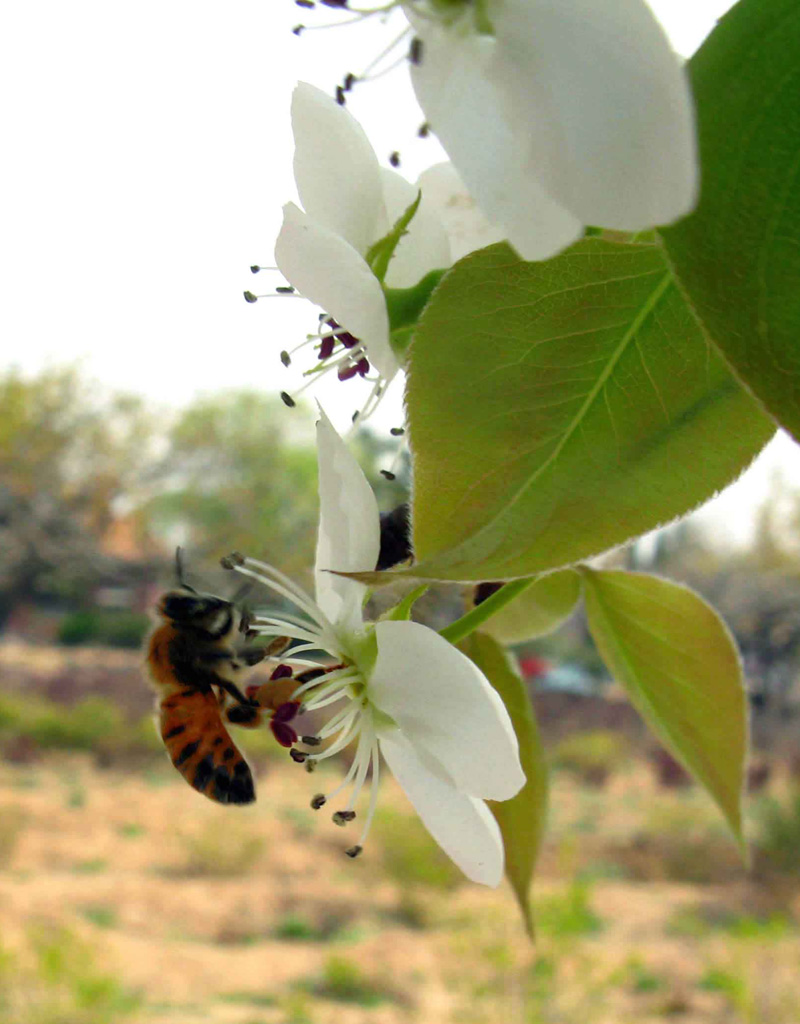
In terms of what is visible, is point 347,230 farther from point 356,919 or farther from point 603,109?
point 356,919

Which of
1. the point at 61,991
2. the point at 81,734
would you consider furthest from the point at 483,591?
the point at 81,734

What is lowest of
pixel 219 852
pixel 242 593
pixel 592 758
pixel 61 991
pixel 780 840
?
pixel 592 758

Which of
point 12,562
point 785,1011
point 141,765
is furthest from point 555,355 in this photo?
point 12,562

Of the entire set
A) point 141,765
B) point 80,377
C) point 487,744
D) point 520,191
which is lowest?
point 141,765

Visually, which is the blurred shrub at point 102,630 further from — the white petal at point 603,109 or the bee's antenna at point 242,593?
the white petal at point 603,109

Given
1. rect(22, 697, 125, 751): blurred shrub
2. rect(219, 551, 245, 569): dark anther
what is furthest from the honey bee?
rect(22, 697, 125, 751): blurred shrub

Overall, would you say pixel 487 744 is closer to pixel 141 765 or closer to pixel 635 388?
pixel 635 388
